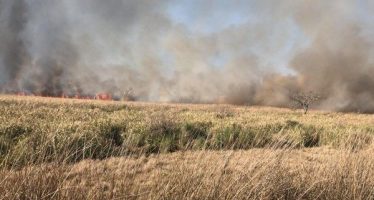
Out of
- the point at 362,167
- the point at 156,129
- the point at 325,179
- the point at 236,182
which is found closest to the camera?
the point at 236,182

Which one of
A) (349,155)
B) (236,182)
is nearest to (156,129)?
(349,155)

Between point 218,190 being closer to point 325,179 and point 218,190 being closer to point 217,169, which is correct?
point 217,169

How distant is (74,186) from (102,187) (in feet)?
1.21

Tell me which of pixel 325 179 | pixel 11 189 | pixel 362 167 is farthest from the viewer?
pixel 362 167

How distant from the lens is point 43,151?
244 inches

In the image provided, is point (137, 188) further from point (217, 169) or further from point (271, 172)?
point (271, 172)

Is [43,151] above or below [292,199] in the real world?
above

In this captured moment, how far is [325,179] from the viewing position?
730cm

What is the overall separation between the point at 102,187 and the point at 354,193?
3.65 m

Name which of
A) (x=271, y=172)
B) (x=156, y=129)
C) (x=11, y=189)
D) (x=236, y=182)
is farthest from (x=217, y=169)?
(x=156, y=129)

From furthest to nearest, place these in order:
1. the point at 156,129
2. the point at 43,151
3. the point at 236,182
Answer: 1. the point at 156,129
2. the point at 236,182
3. the point at 43,151

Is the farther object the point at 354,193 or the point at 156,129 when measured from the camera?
the point at 156,129

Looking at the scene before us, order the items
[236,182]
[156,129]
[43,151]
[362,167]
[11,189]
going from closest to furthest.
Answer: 1. [11,189]
2. [43,151]
3. [236,182]
4. [362,167]
5. [156,129]

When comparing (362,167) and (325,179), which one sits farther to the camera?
(362,167)
